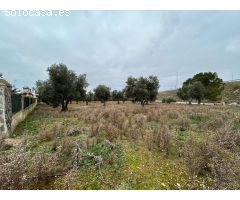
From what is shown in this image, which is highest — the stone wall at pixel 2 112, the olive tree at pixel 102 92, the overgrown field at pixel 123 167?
the olive tree at pixel 102 92

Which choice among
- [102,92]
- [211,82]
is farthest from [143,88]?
[211,82]

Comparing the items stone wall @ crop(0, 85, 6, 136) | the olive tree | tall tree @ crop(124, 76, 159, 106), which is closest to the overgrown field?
stone wall @ crop(0, 85, 6, 136)

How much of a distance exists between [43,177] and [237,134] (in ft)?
22.6

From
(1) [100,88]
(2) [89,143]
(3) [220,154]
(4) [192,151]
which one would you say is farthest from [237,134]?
(1) [100,88]

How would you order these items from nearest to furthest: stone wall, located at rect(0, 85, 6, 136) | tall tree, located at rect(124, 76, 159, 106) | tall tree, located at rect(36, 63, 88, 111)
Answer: stone wall, located at rect(0, 85, 6, 136)
tall tree, located at rect(36, 63, 88, 111)
tall tree, located at rect(124, 76, 159, 106)

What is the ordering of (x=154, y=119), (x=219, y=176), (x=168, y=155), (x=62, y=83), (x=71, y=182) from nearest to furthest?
(x=71, y=182) < (x=219, y=176) < (x=168, y=155) < (x=154, y=119) < (x=62, y=83)

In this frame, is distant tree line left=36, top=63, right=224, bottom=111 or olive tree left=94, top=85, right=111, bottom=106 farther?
olive tree left=94, top=85, right=111, bottom=106

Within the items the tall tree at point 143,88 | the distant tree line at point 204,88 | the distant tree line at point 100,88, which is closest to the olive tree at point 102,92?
the distant tree line at point 100,88

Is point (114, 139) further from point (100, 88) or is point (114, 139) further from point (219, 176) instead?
point (100, 88)

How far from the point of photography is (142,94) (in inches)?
1315

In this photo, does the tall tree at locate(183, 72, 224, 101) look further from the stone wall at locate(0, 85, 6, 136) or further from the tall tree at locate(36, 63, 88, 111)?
the stone wall at locate(0, 85, 6, 136)

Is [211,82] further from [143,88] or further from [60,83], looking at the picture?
[60,83]

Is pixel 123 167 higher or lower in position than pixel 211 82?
lower

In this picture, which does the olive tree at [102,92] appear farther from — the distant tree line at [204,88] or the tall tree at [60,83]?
the tall tree at [60,83]
